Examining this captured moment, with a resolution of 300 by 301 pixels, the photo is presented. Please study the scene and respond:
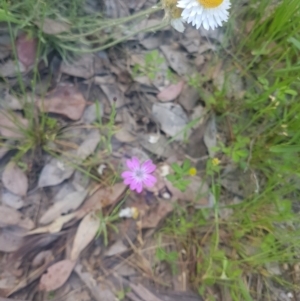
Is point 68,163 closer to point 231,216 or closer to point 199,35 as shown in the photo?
point 231,216

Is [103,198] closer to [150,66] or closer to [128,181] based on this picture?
[128,181]

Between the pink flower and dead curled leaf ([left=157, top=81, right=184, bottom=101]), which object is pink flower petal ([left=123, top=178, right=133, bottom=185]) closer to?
the pink flower

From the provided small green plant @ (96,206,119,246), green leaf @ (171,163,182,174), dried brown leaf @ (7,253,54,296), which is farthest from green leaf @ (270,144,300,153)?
dried brown leaf @ (7,253,54,296)

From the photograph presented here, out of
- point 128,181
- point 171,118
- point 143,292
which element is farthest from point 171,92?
point 143,292

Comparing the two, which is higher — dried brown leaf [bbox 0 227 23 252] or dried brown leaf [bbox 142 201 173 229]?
dried brown leaf [bbox 142 201 173 229]

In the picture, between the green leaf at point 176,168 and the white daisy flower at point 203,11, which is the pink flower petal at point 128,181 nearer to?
Answer: the green leaf at point 176,168

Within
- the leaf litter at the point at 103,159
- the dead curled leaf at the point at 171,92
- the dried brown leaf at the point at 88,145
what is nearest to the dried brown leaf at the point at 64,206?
the leaf litter at the point at 103,159
